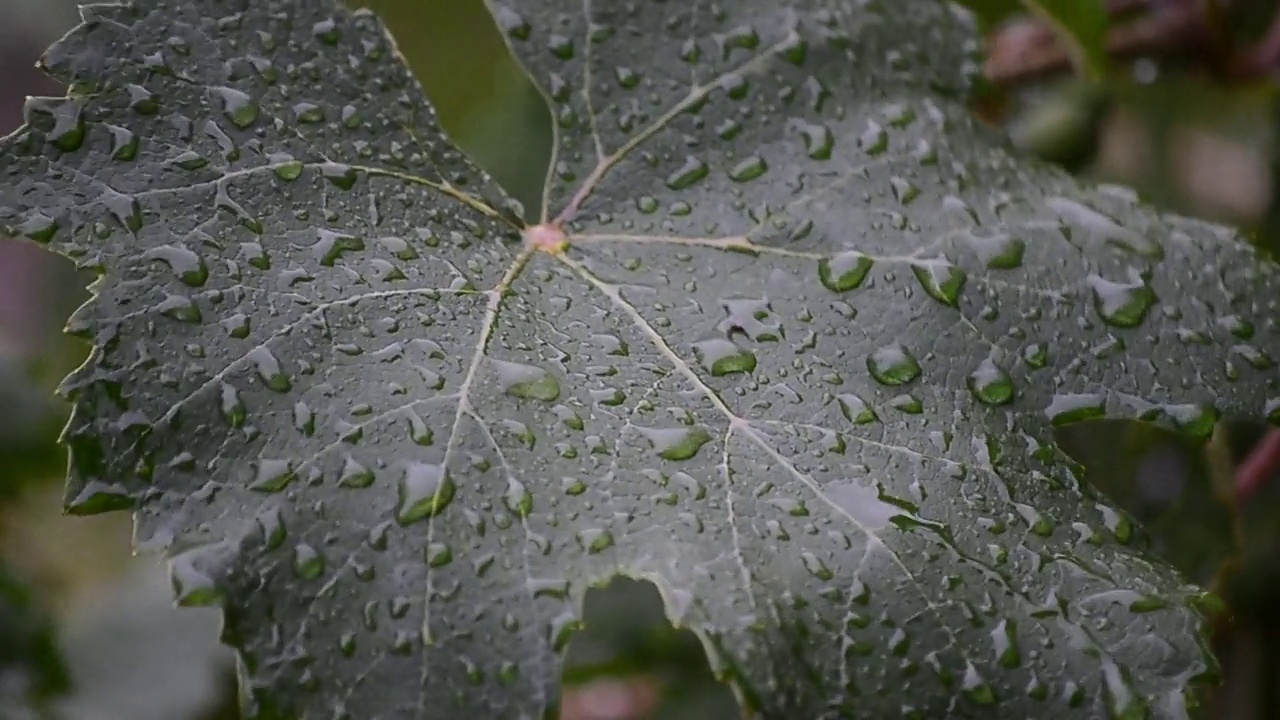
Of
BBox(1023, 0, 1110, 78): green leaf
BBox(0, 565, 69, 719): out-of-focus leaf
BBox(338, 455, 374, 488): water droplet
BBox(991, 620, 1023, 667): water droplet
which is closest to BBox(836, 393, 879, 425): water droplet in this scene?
BBox(991, 620, 1023, 667): water droplet

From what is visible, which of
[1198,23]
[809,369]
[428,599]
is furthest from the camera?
[1198,23]

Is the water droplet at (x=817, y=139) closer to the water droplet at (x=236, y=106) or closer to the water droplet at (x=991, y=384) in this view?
the water droplet at (x=991, y=384)

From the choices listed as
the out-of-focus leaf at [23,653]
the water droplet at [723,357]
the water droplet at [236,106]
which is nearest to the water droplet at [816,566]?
the water droplet at [723,357]

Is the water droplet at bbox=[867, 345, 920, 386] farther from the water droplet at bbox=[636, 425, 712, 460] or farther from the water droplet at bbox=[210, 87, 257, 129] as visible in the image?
the water droplet at bbox=[210, 87, 257, 129]

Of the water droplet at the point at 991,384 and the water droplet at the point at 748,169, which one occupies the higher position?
the water droplet at the point at 748,169

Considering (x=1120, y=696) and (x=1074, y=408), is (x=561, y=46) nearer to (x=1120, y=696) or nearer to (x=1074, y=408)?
(x=1074, y=408)

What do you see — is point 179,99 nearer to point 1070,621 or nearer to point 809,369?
point 809,369

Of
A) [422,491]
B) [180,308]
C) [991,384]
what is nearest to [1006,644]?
[991,384]

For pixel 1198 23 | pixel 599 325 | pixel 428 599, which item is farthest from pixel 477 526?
pixel 1198 23
